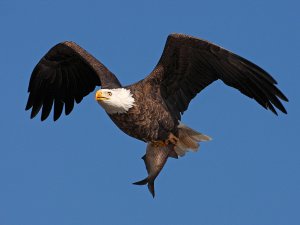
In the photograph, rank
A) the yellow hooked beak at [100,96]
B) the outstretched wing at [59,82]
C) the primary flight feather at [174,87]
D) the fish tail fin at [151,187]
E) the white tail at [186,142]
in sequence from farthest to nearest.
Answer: the outstretched wing at [59,82] < the white tail at [186,142] < the fish tail fin at [151,187] < the primary flight feather at [174,87] < the yellow hooked beak at [100,96]

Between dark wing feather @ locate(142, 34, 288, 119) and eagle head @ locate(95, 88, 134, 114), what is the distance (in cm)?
48

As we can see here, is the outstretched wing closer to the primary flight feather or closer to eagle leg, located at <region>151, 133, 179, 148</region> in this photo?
the primary flight feather

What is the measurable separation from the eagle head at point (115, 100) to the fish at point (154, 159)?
0.84 metres

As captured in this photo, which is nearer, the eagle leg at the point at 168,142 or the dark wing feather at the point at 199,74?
the dark wing feather at the point at 199,74

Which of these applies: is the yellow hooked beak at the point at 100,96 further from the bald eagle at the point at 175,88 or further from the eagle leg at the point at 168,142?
the eagle leg at the point at 168,142

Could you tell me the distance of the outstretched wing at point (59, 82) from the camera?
35.8ft

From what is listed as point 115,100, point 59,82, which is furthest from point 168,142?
point 59,82

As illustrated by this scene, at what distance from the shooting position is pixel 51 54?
10883 millimetres

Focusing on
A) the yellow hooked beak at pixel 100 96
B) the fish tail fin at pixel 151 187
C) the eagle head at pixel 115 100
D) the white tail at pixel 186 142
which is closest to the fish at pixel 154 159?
the fish tail fin at pixel 151 187

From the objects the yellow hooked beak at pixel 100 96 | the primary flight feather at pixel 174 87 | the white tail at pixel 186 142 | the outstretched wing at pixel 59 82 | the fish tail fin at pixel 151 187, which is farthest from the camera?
the outstretched wing at pixel 59 82

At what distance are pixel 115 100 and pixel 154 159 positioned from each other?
1.06 m

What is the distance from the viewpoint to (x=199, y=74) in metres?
9.55

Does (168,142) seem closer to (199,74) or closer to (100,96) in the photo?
(199,74)

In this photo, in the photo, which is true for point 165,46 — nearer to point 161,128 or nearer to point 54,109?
point 161,128
